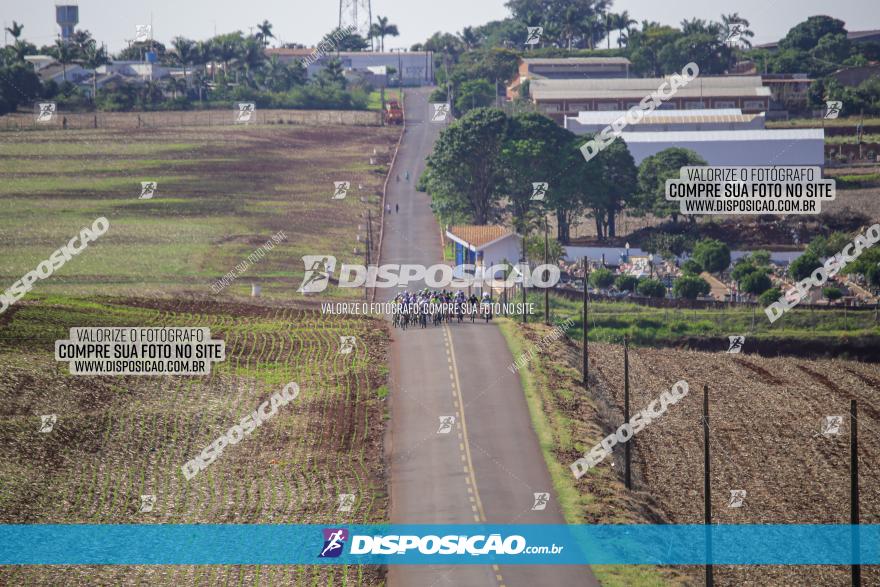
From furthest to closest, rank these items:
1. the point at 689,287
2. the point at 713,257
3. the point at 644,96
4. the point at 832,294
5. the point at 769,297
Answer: the point at 644,96
the point at 713,257
the point at 689,287
the point at 769,297
the point at 832,294

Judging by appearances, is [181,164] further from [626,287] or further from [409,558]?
[409,558]

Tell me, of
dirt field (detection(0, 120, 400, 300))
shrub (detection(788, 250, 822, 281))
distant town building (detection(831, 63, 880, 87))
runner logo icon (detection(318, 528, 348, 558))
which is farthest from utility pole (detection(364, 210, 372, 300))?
distant town building (detection(831, 63, 880, 87))

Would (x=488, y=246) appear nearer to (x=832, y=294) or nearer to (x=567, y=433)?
(x=832, y=294)

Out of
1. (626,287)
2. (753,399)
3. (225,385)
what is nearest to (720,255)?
(626,287)

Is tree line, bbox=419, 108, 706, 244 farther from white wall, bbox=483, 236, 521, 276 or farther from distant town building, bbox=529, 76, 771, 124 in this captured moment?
distant town building, bbox=529, 76, 771, 124

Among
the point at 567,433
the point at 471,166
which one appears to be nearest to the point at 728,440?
the point at 567,433

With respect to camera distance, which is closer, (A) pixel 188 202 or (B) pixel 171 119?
(A) pixel 188 202
